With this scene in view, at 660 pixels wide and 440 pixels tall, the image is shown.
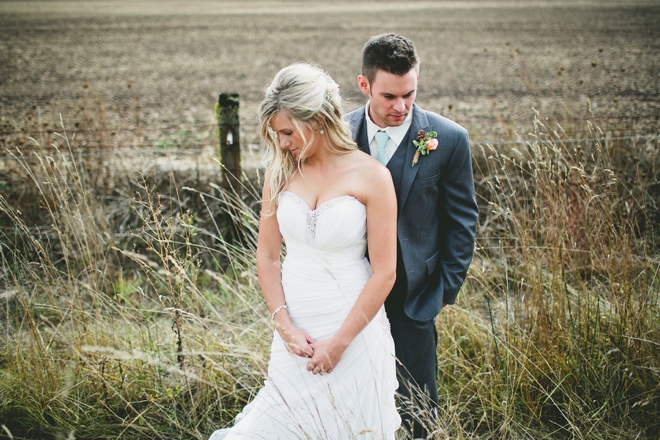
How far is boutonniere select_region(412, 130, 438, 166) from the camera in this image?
231cm

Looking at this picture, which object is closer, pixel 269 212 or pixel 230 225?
pixel 269 212

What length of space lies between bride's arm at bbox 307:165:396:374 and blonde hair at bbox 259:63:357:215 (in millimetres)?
232

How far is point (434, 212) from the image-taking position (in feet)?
8.05

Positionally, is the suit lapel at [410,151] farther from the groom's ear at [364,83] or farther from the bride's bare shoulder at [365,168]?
the groom's ear at [364,83]

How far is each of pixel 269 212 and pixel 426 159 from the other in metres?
0.74

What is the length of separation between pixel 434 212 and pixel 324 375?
35.5 inches

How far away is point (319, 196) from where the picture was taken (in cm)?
224

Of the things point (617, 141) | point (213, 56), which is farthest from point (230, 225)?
point (213, 56)

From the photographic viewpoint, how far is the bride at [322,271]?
2156 millimetres

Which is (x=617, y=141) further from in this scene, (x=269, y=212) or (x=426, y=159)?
(x=269, y=212)

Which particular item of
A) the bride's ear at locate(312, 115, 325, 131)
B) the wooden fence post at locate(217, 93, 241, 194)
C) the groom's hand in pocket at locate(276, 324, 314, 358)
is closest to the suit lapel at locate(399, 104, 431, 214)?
the bride's ear at locate(312, 115, 325, 131)

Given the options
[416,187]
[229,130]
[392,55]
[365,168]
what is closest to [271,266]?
[365,168]

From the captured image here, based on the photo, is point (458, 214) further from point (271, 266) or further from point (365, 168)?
point (271, 266)

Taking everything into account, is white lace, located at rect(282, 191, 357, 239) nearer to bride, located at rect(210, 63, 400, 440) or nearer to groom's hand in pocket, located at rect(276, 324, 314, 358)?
bride, located at rect(210, 63, 400, 440)
